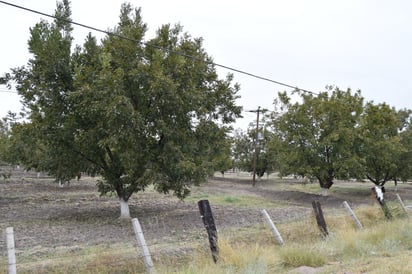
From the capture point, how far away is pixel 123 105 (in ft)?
37.0

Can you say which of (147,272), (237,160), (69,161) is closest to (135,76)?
(69,161)

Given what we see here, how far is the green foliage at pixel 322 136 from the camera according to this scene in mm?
21625

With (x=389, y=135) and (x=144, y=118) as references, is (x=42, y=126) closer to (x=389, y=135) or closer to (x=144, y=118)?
(x=144, y=118)

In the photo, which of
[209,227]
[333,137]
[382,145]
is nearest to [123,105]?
[209,227]

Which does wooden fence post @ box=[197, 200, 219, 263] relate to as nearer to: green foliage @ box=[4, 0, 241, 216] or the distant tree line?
green foliage @ box=[4, 0, 241, 216]

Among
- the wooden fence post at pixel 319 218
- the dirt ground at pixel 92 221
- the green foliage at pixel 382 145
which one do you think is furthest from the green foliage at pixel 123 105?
the green foliage at pixel 382 145

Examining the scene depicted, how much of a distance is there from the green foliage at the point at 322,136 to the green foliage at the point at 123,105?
984cm

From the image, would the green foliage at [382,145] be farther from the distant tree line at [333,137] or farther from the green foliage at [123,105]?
the green foliage at [123,105]

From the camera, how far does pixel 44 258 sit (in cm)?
729

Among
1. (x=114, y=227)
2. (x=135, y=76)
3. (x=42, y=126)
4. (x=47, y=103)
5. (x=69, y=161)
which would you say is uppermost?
(x=135, y=76)

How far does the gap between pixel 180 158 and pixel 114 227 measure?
320 centimetres

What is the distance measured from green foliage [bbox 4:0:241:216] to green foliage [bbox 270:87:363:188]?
32.3ft

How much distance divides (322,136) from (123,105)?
1498 cm

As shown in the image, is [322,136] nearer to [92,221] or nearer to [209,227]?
[92,221]
